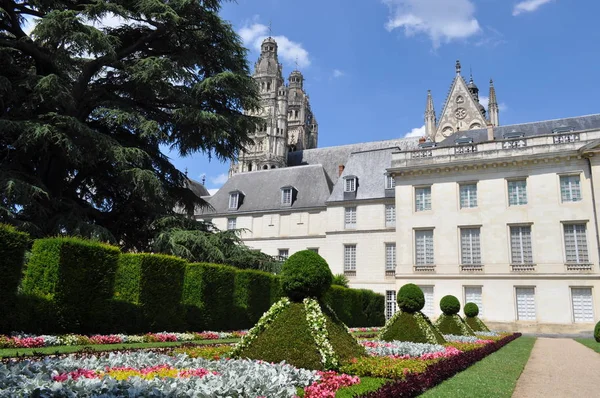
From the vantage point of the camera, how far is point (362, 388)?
5.76m

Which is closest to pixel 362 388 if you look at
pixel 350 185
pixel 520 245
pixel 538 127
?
pixel 520 245

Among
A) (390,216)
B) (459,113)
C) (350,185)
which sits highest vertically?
(459,113)

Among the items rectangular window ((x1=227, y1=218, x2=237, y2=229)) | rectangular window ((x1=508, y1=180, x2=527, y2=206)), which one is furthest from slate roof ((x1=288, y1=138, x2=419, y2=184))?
rectangular window ((x1=508, y1=180, x2=527, y2=206))

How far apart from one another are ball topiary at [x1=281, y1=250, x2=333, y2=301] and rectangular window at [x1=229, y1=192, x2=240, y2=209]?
97.1 ft

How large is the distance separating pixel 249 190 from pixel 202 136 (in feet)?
66.9

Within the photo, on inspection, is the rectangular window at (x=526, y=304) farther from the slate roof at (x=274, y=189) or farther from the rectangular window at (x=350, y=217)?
the slate roof at (x=274, y=189)

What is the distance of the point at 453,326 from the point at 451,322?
0.19 metres

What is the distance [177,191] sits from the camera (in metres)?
18.8

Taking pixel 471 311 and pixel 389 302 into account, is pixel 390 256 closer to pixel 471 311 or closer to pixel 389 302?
pixel 389 302

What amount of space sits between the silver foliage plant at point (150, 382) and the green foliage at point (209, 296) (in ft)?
28.9

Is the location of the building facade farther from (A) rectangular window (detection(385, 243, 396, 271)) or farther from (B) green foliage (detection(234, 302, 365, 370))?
(B) green foliage (detection(234, 302, 365, 370))

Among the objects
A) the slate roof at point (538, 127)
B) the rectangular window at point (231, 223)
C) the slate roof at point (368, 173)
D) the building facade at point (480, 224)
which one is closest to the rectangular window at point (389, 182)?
the building facade at point (480, 224)

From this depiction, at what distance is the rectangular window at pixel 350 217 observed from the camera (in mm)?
32688

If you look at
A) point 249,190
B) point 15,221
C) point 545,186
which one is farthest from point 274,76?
point 15,221
